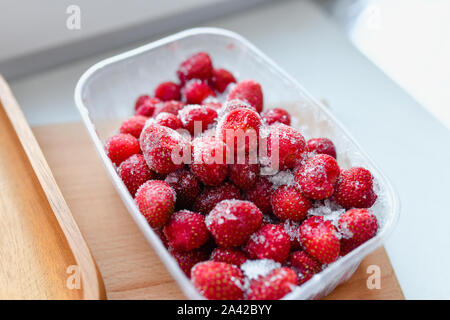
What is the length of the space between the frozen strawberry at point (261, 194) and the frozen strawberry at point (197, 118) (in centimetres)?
15

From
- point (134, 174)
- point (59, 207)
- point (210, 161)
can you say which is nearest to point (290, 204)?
point (210, 161)

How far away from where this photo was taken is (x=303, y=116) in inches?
40.1

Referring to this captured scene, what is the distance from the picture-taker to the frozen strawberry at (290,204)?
2.61ft

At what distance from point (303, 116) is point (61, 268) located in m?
0.55

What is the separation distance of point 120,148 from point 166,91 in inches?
8.6

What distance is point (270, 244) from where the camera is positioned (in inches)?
29.3

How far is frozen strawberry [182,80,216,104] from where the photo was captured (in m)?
1.02

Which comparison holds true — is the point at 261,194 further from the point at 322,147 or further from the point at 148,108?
the point at 148,108

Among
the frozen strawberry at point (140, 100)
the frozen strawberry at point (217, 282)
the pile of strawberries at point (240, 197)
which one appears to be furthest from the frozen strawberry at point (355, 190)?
the frozen strawberry at point (140, 100)

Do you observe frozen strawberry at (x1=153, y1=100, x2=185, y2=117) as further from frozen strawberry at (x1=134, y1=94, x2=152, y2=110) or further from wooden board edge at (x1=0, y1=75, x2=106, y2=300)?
wooden board edge at (x1=0, y1=75, x2=106, y2=300)

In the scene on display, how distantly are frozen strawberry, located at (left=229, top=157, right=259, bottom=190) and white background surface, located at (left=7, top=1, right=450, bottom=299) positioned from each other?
1.04 feet

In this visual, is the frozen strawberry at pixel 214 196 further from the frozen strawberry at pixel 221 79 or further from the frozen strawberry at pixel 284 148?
the frozen strawberry at pixel 221 79

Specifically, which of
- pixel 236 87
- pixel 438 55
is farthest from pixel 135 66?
pixel 438 55
